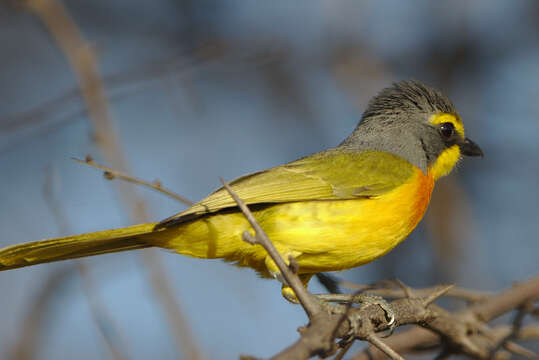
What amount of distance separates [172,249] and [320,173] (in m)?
1.19

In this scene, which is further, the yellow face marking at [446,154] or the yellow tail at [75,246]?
the yellow face marking at [446,154]

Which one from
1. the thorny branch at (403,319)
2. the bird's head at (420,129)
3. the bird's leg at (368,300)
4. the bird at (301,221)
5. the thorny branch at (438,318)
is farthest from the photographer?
the bird's head at (420,129)

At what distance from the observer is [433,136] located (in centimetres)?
493

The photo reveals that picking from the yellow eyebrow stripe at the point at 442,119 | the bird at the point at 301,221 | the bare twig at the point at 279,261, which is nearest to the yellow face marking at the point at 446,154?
the yellow eyebrow stripe at the point at 442,119

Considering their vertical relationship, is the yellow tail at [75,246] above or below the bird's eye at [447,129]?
above

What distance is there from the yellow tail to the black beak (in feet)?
8.68

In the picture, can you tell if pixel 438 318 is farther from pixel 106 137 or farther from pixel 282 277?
pixel 106 137

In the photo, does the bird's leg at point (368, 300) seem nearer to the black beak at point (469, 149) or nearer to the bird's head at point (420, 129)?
the bird's head at point (420, 129)

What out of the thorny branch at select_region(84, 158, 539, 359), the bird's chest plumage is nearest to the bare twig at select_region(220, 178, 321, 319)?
the thorny branch at select_region(84, 158, 539, 359)

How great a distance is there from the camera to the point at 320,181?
433 centimetres

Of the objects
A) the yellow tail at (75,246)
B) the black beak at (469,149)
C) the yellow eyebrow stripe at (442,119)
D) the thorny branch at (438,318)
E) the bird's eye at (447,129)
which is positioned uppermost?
the yellow tail at (75,246)

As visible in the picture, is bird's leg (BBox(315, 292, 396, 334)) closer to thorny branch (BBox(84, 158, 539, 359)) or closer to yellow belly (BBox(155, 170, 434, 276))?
thorny branch (BBox(84, 158, 539, 359))

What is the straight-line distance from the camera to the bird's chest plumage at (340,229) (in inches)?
153

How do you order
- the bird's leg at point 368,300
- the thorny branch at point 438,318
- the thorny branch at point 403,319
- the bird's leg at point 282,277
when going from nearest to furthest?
the thorny branch at point 403,319 → the thorny branch at point 438,318 → the bird's leg at point 368,300 → the bird's leg at point 282,277
